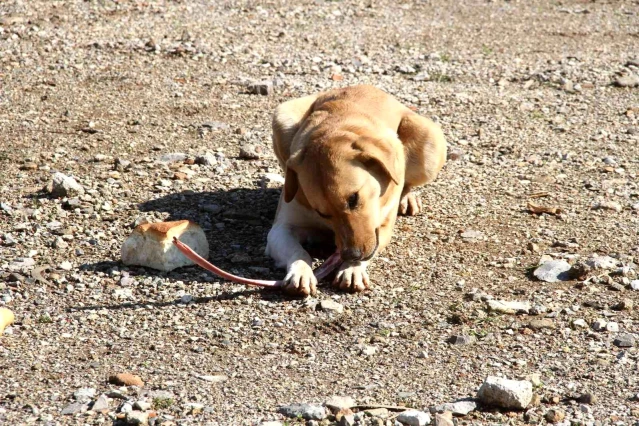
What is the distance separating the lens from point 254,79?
938 centimetres

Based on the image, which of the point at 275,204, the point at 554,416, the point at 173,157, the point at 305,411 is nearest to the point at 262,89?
the point at 173,157

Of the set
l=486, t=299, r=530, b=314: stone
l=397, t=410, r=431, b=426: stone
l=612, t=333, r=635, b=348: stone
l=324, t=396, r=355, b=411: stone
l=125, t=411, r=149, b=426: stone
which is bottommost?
l=486, t=299, r=530, b=314: stone

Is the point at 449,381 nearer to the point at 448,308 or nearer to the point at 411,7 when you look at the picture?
the point at 448,308

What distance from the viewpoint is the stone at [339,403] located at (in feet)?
13.4

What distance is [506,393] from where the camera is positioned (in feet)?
13.3

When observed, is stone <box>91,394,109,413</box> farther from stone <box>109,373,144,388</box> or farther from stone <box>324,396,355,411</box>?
stone <box>324,396,355,411</box>

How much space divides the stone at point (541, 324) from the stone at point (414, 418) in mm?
1191

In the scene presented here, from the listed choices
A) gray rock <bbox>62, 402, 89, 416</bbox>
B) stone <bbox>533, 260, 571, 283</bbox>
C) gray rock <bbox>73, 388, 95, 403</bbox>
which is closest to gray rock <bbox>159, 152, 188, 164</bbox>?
stone <bbox>533, 260, 571, 283</bbox>

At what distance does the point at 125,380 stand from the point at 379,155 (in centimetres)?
210

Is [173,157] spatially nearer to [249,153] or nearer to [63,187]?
[249,153]

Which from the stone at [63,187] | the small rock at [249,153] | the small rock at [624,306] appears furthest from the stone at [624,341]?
the stone at [63,187]

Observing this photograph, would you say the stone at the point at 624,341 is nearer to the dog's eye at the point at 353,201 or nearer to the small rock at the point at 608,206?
the dog's eye at the point at 353,201

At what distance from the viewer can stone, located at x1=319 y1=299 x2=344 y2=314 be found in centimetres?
515

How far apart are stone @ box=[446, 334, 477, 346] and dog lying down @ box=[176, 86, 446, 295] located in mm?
754
